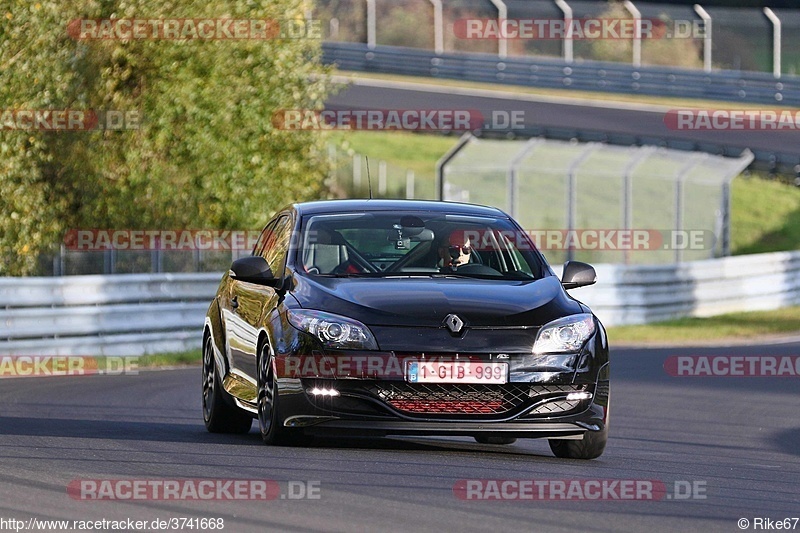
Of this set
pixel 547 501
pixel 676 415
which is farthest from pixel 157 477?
pixel 676 415

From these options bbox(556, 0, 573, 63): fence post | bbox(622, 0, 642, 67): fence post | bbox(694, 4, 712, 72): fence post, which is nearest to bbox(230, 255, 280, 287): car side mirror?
bbox(694, 4, 712, 72): fence post

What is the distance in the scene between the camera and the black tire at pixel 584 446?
980 centimetres

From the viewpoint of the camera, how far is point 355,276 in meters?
10.1

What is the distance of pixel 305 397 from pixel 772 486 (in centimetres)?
247

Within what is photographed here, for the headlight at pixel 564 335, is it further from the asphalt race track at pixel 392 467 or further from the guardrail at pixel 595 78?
the guardrail at pixel 595 78

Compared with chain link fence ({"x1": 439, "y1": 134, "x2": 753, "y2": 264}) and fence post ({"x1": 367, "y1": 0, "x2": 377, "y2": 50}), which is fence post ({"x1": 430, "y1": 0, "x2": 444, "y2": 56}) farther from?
chain link fence ({"x1": 439, "y1": 134, "x2": 753, "y2": 264})

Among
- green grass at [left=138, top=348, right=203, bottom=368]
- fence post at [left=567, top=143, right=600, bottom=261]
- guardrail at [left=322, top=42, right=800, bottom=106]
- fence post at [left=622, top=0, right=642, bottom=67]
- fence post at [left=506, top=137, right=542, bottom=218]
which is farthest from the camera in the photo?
guardrail at [left=322, top=42, right=800, bottom=106]

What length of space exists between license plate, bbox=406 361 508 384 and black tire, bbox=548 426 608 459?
77cm

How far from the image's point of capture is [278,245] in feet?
36.1

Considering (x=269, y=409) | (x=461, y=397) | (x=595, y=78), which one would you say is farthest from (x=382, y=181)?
(x=461, y=397)

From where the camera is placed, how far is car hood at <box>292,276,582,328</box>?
30.7ft

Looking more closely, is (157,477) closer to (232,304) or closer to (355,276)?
(355,276)

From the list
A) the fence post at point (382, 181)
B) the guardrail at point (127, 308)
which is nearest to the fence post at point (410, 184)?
the fence post at point (382, 181)

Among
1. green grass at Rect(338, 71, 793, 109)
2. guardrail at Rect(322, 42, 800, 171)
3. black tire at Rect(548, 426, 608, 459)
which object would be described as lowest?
green grass at Rect(338, 71, 793, 109)
